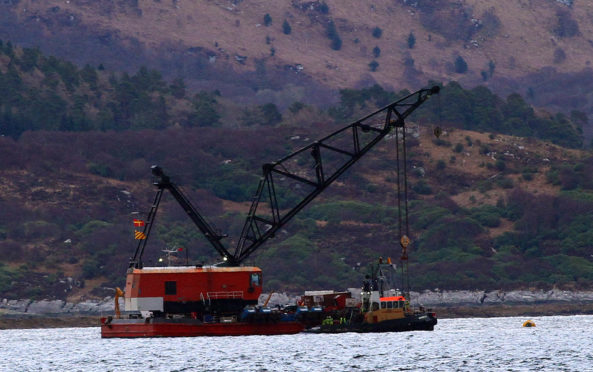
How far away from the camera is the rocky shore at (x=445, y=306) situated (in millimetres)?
169000

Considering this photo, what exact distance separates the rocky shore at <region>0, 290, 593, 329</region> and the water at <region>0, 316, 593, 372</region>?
51.8 m

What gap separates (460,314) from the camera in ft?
572

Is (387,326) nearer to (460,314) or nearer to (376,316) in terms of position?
(376,316)

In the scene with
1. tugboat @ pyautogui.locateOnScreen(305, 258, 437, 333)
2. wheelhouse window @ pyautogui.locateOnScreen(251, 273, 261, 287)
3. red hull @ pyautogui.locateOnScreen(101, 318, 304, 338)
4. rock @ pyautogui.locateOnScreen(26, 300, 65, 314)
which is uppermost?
rock @ pyautogui.locateOnScreen(26, 300, 65, 314)

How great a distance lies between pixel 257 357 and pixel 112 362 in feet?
30.7

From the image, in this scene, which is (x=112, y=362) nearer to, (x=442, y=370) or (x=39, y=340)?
(x=442, y=370)

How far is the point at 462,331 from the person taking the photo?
4695 inches

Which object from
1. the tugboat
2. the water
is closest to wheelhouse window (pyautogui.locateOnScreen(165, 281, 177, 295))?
the water

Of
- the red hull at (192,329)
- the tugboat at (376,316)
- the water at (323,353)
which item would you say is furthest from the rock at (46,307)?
the tugboat at (376,316)

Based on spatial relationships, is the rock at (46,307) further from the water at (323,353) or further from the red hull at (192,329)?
the red hull at (192,329)

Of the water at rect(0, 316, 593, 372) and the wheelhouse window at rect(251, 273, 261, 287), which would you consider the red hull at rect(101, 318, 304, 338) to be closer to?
the water at rect(0, 316, 593, 372)

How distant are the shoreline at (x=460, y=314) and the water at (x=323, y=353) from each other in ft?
153

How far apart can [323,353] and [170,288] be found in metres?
18.4

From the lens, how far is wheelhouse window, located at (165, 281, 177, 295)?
100 m
